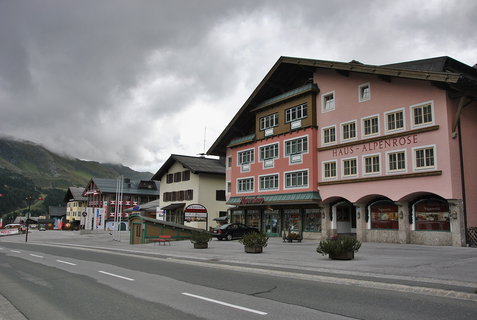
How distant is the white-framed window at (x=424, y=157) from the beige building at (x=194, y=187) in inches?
1167

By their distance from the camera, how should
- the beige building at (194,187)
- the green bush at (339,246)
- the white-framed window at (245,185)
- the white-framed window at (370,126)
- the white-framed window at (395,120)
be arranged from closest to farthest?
1. the green bush at (339,246)
2. the white-framed window at (395,120)
3. the white-framed window at (370,126)
4. the white-framed window at (245,185)
5. the beige building at (194,187)

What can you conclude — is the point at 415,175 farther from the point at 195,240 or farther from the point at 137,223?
the point at 137,223

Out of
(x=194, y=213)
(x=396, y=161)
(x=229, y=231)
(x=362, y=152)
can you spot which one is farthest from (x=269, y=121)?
(x=396, y=161)

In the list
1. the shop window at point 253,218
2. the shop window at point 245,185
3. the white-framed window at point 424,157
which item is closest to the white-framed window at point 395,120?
the white-framed window at point 424,157

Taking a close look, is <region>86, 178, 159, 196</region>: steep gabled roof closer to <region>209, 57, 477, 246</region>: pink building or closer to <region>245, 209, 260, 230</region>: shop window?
<region>209, 57, 477, 246</region>: pink building

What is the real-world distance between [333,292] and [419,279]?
345 centimetres

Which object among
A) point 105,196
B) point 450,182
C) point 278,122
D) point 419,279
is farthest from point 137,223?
point 105,196

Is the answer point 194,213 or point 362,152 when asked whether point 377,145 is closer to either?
point 362,152

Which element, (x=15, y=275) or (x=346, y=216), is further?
(x=346, y=216)

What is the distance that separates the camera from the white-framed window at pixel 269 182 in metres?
40.4

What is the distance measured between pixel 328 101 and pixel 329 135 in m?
3.01

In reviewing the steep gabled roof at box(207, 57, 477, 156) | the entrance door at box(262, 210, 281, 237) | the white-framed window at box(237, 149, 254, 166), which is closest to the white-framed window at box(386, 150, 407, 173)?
the steep gabled roof at box(207, 57, 477, 156)

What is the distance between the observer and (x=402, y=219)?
95.2 ft

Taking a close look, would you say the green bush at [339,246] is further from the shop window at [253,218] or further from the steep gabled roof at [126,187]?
the steep gabled roof at [126,187]
